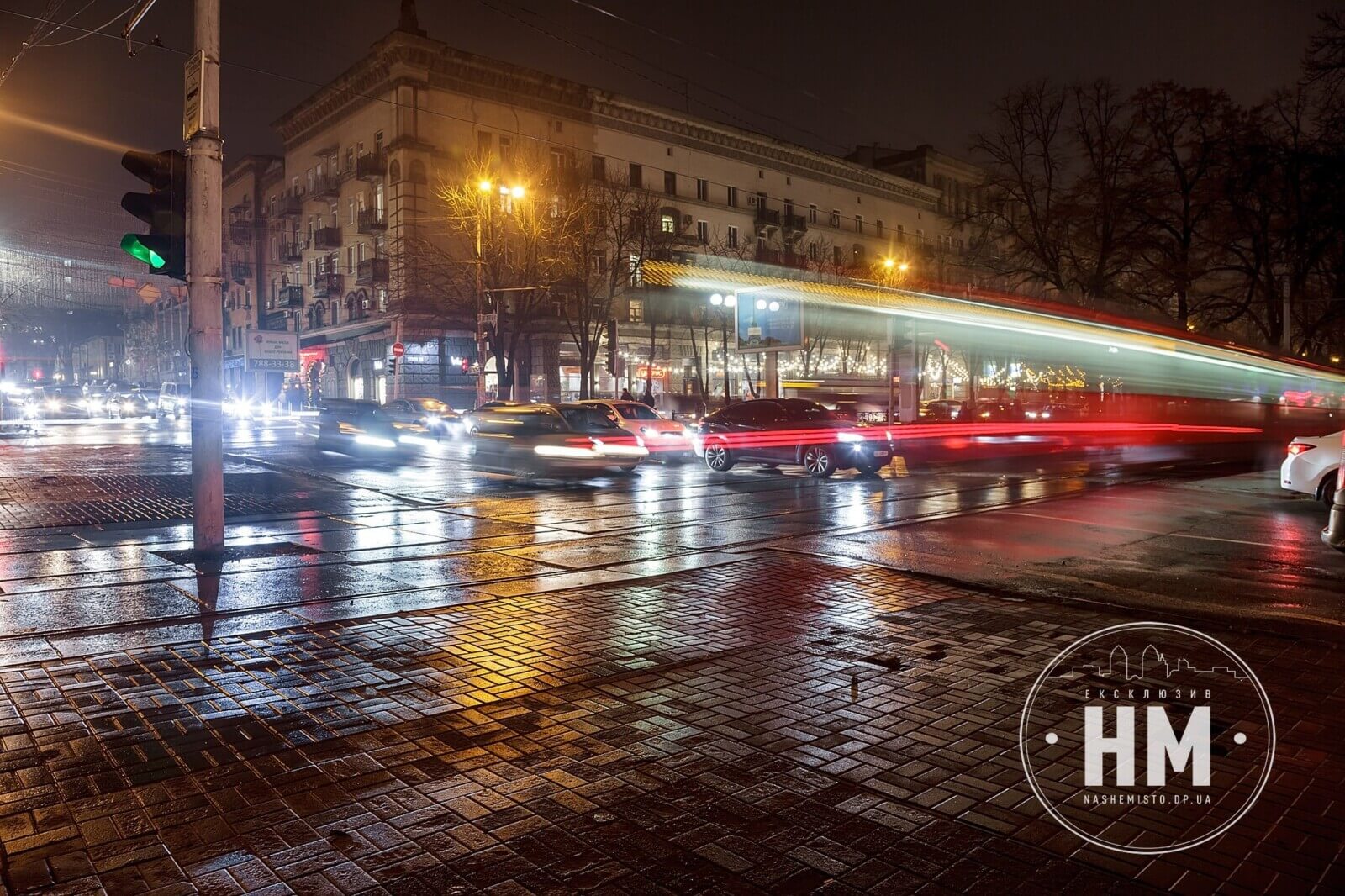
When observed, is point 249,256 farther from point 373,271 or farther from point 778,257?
point 778,257

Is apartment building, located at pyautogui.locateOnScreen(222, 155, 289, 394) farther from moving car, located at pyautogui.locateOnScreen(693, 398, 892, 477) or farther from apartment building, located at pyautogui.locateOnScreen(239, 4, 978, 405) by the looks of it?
moving car, located at pyautogui.locateOnScreen(693, 398, 892, 477)

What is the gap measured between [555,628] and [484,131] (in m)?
45.3

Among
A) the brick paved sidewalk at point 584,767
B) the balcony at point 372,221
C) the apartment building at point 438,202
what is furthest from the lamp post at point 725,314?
the brick paved sidewalk at point 584,767

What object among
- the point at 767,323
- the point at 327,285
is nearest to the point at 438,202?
the point at 327,285

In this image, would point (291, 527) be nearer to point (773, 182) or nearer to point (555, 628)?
point (555, 628)

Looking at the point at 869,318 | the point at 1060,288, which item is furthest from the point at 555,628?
the point at 1060,288

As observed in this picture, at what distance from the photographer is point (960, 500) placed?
16625 millimetres

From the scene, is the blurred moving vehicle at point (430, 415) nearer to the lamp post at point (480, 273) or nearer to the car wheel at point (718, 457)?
the lamp post at point (480, 273)

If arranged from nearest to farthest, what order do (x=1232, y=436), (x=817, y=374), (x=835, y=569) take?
(x=835, y=569), (x=1232, y=436), (x=817, y=374)

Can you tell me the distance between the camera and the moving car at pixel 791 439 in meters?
21.3

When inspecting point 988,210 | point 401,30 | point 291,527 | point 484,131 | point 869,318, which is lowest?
point 291,527

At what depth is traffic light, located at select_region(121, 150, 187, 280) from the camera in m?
10.1

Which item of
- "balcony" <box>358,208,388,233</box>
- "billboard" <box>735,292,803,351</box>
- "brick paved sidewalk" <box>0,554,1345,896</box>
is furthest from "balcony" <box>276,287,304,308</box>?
"brick paved sidewalk" <box>0,554,1345,896</box>

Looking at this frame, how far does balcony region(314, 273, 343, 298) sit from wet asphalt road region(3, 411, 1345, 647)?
34.6 metres
